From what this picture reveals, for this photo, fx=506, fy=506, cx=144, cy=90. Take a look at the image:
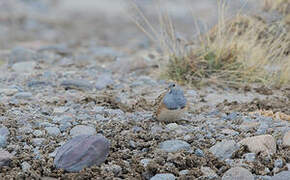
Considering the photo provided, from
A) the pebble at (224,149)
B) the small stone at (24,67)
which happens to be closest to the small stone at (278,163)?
the pebble at (224,149)

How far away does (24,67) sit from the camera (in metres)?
5.20

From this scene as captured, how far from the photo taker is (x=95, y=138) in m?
2.94

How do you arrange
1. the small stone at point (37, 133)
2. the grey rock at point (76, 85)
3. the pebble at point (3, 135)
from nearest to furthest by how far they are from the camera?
the pebble at point (3, 135) < the small stone at point (37, 133) < the grey rock at point (76, 85)

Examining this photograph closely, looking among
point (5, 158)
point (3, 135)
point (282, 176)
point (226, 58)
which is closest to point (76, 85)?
point (3, 135)

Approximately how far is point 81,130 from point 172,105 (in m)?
0.61

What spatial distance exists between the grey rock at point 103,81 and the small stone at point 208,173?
1.83m

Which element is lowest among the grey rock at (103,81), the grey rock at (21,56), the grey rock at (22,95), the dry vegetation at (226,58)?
the grey rock at (21,56)

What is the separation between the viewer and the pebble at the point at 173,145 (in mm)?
3062

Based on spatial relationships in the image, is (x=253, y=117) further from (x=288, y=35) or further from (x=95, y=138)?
(x=288, y=35)

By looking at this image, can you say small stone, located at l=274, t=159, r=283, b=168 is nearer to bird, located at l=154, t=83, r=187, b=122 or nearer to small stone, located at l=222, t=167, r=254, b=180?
small stone, located at l=222, t=167, r=254, b=180

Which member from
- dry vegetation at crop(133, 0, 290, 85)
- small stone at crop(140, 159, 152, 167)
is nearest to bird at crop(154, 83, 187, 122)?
small stone at crop(140, 159, 152, 167)

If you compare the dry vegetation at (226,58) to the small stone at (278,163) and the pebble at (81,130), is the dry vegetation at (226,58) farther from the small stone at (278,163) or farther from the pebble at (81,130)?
the small stone at (278,163)

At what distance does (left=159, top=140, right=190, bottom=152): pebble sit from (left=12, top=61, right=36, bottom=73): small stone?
2397 mm

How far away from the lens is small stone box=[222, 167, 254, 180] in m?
2.76
